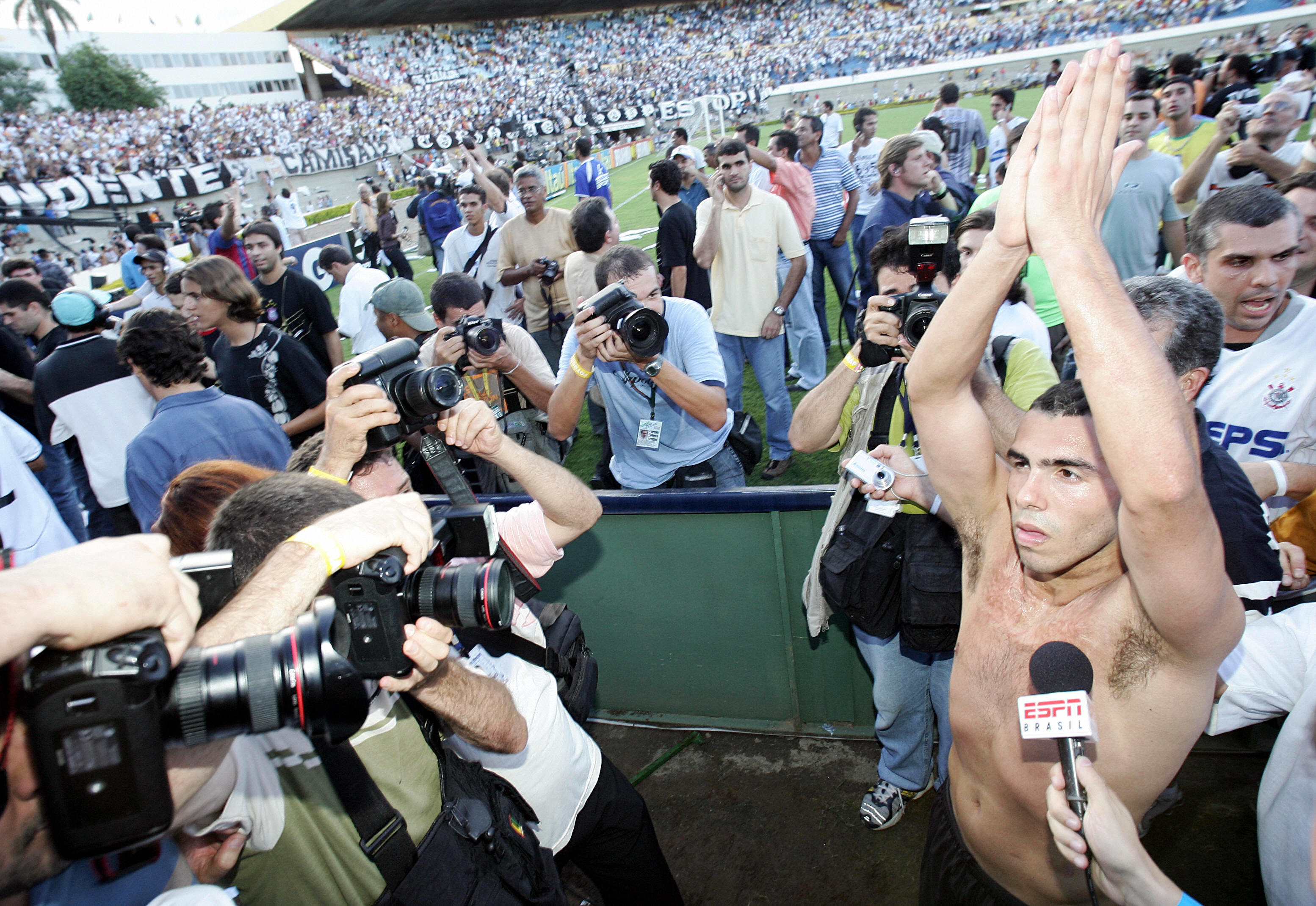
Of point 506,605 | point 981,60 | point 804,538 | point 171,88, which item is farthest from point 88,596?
point 171,88

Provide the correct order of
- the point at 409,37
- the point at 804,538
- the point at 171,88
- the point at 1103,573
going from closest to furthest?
the point at 1103,573, the point at 804,538, the point at 171,88, the point at 409,37

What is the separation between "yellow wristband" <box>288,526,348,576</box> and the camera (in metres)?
1.44

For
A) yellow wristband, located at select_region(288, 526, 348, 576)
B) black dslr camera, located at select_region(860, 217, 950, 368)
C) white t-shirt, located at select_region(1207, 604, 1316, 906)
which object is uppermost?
black dslr camera, located at select_region(860, 217, 950, 368)

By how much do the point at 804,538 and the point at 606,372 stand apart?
1188 mm

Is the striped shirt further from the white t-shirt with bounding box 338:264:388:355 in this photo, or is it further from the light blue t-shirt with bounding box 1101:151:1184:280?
the white t-shirt with bounding box 338:264:388:355

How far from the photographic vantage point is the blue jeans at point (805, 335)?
6387 mm

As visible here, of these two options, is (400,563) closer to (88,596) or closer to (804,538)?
(88,596)

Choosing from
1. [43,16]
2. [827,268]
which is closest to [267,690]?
[827,268]

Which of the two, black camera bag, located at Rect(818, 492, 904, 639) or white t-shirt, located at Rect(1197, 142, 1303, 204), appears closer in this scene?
black camera bag, located at Rect(818, 492, 904, 639)

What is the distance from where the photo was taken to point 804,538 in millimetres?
3252

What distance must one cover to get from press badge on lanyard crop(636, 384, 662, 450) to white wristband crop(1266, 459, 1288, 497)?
→ 2.28 metres

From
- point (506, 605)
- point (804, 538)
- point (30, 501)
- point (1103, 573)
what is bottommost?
point (804, 538)

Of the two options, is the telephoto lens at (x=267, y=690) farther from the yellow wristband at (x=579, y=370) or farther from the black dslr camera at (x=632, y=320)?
the yellow wristband at (x=579, y=370)

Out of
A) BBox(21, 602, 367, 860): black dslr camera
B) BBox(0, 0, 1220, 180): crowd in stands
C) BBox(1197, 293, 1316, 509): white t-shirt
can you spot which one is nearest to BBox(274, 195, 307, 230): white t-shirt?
BBox(0, 0, 1220, 180): crowd in stands
